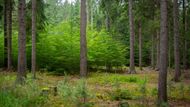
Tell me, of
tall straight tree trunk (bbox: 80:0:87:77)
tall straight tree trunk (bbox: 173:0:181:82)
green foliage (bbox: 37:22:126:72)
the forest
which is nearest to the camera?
Answer: the forest

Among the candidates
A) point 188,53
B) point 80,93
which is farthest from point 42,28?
point 188,53

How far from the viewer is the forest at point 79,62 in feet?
36.1

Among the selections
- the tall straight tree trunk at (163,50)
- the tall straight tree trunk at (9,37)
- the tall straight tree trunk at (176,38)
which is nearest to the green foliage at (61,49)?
the tall straight tree trunk at (9,37)

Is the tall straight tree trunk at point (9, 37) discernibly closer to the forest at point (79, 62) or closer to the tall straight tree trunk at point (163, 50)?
the forest at point (79, 62)

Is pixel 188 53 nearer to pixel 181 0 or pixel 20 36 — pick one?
pixel 181 0

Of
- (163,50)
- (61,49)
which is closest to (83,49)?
(61,49)

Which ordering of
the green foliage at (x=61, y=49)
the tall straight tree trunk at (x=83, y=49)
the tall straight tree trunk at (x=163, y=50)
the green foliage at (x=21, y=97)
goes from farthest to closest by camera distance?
1. the green foliage at (x=61, y=49)
2. the tall straight tree trunk at (x=83, y=49)
3. the tall straight tree trunk at (x=163, y=50)
4. the green foliage at (x=21, y=97)

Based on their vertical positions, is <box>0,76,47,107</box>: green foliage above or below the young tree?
below

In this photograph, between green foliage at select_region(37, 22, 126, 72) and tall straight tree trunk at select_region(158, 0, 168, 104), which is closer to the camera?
tall straight tree trunk at select_region(158, 0, 168, 104)

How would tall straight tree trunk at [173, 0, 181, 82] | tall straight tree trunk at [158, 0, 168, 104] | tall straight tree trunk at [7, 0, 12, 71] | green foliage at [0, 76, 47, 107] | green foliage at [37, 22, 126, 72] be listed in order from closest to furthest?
1. green foliage at [0, 76, 47, 107]
2. tall straight tree trunk at [158, 0, 168, 104]
3. tall straight tree trunk at [173, 0, 181, 82]
4. tall straight tree trunk at [7, 0, 12, 71]
5. green foliage at [37, 22, 126, 72]

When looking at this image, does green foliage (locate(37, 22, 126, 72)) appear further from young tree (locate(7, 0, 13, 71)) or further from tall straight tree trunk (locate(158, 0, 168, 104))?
tall straight tree trunk (locate(158, 0, 168, 104))

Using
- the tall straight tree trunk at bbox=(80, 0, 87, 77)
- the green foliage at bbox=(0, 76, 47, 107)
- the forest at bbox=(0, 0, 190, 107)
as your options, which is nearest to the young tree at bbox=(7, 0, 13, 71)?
the forest at bbox=(0, 0, 190, 107)

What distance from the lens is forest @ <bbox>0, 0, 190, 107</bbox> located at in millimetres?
10992

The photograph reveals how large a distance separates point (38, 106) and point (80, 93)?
1.15 m
